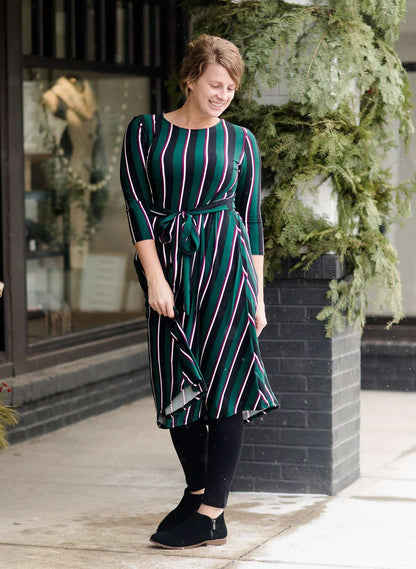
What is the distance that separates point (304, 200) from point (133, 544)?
172 cm

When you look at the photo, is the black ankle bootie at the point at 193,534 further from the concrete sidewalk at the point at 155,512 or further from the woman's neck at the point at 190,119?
the woman's neck at the point at 190,119

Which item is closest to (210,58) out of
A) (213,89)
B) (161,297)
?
(213,89)

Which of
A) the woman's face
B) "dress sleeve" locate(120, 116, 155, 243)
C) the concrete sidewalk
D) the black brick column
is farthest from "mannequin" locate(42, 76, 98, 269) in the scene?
the woman's face

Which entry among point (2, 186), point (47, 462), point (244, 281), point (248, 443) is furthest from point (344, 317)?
point (2, 186)

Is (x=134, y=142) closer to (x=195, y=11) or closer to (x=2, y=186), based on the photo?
(x=195, y=11)

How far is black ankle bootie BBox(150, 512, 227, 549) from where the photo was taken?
443cm

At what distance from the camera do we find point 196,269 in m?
4.33

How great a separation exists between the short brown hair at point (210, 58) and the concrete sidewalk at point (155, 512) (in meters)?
1.78

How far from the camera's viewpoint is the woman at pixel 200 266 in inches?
169

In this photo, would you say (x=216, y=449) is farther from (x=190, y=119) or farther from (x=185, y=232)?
(x=190, y=119)

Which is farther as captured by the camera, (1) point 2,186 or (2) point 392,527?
(1) point 2,186

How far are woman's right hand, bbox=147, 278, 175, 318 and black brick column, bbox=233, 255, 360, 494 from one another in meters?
1.11

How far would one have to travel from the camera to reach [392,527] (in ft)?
15.6

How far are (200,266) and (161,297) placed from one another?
0.65ft
